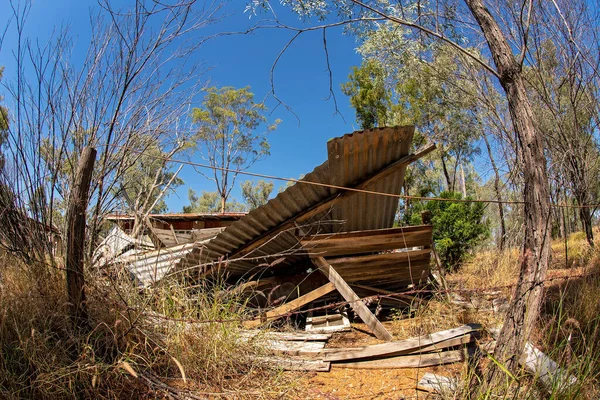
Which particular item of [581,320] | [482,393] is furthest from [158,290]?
[581,320]

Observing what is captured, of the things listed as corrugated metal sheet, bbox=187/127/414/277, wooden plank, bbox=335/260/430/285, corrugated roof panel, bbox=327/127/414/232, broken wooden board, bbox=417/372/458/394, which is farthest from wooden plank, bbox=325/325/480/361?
corrugated roof panel, bbox=327/127/414/232

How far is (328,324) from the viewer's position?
16.0ft

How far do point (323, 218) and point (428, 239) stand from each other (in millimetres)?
1403

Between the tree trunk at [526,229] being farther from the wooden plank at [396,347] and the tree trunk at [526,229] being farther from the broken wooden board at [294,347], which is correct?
the broken wooden board at [294,347]

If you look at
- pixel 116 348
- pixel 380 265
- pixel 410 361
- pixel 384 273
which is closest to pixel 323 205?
pixel 380 265

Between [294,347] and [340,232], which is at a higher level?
[340,232]

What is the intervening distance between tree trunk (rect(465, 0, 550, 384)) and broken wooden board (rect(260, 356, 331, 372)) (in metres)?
1.63

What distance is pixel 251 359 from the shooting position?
123 inches

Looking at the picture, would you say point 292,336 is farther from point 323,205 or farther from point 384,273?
point 384,273

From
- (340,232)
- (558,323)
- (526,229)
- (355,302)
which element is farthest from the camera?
(340,232)

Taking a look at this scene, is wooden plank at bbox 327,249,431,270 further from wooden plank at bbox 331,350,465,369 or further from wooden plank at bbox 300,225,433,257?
wooden plank at bbox 331,350,465,369

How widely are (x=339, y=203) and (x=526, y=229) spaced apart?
7.84 feet

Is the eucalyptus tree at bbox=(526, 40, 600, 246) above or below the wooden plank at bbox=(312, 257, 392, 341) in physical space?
above

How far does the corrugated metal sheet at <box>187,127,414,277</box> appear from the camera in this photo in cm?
389
